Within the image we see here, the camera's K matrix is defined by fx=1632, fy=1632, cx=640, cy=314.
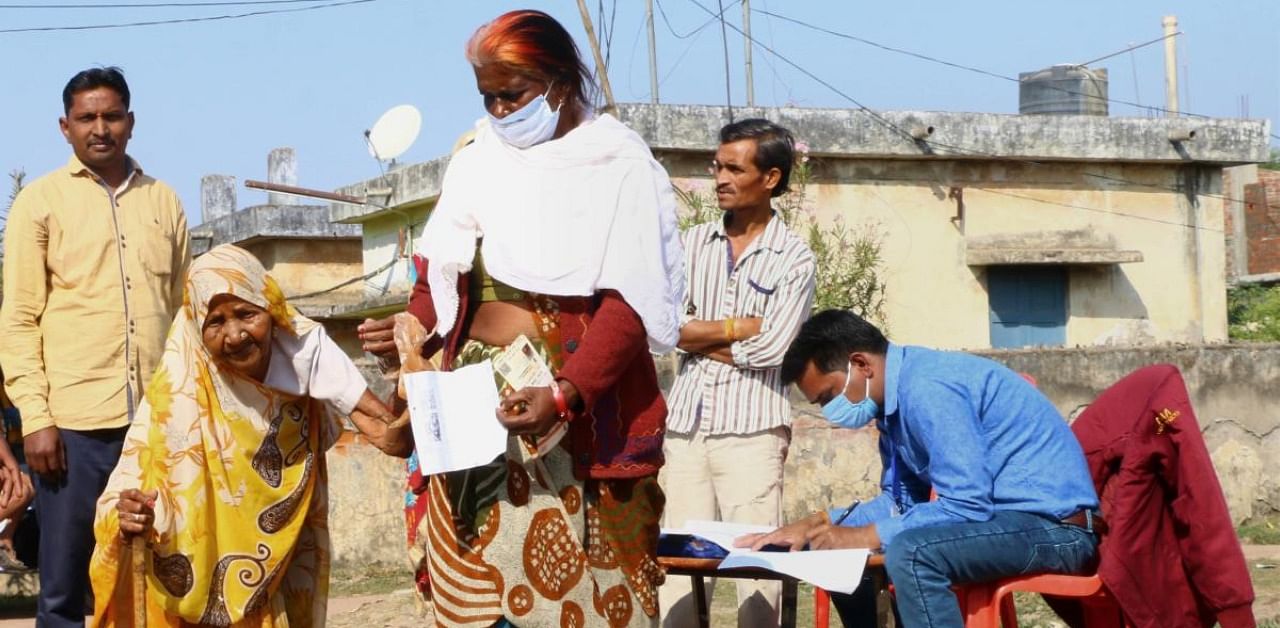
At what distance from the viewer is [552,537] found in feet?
11.9

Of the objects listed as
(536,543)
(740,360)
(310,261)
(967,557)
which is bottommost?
(967,557)

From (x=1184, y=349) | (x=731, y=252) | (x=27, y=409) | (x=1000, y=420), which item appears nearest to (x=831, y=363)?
(x=1000, y=420)

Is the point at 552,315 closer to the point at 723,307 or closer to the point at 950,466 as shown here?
the point at 950,466

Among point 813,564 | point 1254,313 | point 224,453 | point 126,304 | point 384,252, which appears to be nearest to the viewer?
point 813,564

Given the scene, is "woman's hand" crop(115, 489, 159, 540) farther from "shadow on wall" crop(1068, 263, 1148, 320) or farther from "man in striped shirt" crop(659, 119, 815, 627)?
"shadow on wall" crop(1068, 263, 1148, 320)

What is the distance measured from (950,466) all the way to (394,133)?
11957 mm

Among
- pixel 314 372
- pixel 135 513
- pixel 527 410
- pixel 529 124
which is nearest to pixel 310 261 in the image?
pixel 314 372

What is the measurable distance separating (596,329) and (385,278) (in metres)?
14.4

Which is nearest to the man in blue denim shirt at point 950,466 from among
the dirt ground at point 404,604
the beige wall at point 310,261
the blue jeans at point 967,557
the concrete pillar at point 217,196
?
the blue jeans at point 967,557

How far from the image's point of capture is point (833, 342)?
4.68 meters

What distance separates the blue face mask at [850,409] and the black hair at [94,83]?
2.42 meters

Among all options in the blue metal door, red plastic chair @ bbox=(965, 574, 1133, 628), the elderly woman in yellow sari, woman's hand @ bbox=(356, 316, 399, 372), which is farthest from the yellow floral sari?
the blue metal door

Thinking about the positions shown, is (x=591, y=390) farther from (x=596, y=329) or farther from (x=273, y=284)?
(x=273, y=284)

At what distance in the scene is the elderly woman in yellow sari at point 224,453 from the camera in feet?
14.6
